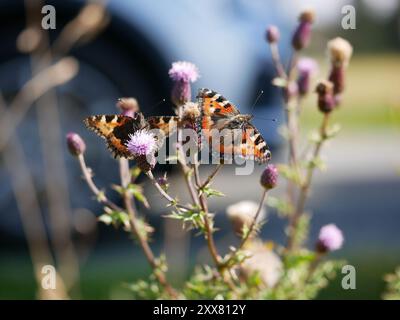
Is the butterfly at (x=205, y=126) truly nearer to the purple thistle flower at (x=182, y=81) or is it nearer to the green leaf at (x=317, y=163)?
the purple thistle flower at (x=182, y=81)

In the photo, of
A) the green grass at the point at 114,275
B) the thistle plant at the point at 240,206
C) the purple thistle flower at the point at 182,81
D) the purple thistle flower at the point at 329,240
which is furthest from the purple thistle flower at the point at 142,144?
the green grass at the point at 114,275

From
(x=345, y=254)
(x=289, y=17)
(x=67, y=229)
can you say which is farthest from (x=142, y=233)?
(x=289, y=17)

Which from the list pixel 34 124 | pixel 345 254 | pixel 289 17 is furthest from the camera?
pixel 289 17

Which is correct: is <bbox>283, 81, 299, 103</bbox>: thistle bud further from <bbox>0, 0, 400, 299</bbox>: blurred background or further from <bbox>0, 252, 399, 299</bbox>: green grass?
<bbox>0, 252, 399, 299</bbox>: green grass

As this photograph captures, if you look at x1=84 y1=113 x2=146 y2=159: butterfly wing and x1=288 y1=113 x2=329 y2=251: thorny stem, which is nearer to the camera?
x1=84 y1=113 x2=146 y2=159: butterfly wing

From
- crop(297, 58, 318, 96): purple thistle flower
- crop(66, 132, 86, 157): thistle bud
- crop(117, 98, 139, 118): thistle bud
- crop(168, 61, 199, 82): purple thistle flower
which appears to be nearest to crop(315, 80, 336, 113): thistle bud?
crop(297, 58, 318, 96): purple thistle flower

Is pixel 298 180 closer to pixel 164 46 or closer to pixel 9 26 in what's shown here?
pixel 164 46
